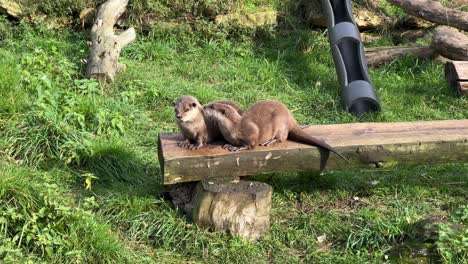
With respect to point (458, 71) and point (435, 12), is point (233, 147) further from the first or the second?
point (435, 12)

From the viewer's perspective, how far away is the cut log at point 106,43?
734 cm

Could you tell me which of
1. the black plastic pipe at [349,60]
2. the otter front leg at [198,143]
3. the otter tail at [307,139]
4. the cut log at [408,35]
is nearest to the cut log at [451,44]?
the cut log at [408,35]

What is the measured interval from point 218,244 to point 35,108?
221 centimetres

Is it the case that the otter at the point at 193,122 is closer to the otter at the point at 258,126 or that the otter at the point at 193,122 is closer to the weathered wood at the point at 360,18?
the otter at the point at 258,126

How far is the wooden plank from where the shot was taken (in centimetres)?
493

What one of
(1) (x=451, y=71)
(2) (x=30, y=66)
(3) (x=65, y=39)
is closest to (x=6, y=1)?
(3) (x=65, y=39)

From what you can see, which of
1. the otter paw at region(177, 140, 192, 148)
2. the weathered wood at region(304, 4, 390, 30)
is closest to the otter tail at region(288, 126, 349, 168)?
the otter paw at region(177, 140, 192, 148)

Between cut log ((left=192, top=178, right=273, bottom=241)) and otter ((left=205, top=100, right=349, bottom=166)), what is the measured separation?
0.30 metres

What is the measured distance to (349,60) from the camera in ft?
27.0

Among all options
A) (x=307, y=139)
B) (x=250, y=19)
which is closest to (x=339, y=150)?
(x=307, y=139)

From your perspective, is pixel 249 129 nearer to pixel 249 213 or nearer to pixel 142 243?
pixel 249 213

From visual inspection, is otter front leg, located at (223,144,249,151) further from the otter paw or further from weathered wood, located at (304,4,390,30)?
weathered wood, located at (304,4,390,30)

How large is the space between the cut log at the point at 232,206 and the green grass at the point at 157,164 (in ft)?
0.29

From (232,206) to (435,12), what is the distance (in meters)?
5.08
